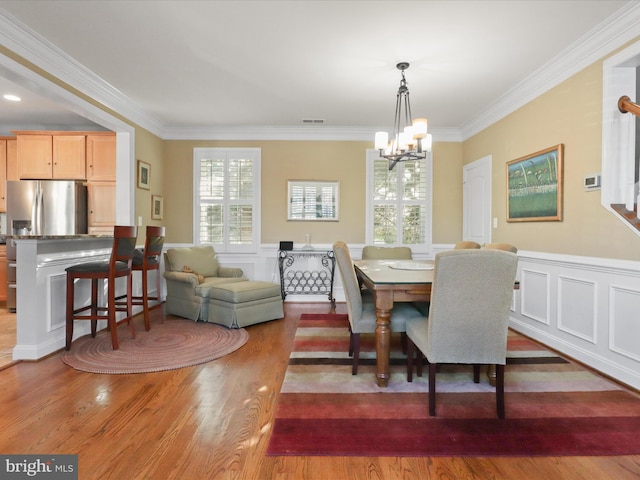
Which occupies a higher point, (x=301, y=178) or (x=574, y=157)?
(x=301, y=178)

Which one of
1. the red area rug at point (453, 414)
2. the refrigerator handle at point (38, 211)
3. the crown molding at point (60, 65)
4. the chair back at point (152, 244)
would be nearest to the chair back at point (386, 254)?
the red area rug at point (453, 414)

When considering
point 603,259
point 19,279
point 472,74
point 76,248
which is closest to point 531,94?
point 472,74

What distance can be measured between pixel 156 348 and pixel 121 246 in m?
0.97

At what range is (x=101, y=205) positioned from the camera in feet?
14.6

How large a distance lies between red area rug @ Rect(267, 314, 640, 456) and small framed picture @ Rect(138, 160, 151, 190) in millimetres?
3184

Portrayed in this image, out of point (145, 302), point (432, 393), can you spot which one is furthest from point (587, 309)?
point (145, 302)

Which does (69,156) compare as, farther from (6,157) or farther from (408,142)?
(408,142)

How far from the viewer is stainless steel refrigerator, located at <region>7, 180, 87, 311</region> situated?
4309 millimetres

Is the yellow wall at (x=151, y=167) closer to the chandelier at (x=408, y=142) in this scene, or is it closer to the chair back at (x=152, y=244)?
the chair back at (x=152, y=244)

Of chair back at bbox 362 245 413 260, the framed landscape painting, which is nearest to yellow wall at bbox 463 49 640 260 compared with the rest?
the framed landscape painting

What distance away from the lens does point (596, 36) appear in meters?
2.55

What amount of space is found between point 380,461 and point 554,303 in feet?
8.11

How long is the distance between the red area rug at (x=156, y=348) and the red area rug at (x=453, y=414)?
33.4 inches

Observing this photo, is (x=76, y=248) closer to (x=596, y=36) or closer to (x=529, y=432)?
(x=529, y=432)
